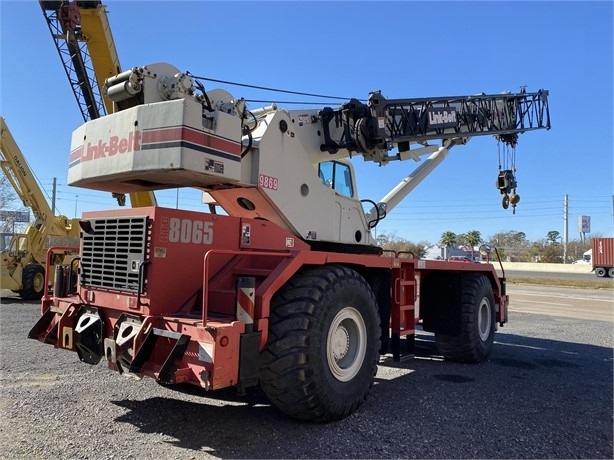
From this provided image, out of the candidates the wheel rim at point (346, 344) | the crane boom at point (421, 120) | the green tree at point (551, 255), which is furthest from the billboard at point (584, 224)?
the wheel rim at point (346, 344)

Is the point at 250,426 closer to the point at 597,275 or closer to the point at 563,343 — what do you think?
the point at 563,343

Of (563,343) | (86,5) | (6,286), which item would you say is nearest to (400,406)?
(563,343)

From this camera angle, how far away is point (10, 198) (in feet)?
121

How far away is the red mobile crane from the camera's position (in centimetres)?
440

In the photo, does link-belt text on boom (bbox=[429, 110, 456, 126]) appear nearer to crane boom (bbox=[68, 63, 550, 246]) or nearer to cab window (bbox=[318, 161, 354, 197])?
crane boom (bbox=[68, 63, 550, 246])

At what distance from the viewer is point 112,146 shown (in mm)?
5199

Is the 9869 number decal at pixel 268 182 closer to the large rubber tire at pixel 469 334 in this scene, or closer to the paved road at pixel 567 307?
the large rubber tire at pixel 469 334

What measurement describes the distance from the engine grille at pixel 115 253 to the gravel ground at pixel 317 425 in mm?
1314

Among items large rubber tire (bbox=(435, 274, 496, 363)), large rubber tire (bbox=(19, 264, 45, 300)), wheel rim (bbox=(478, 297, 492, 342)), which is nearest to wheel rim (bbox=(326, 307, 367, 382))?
large rubber tire (bbox=(435, 274, 496, 363))

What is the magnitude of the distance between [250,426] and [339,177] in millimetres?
3682

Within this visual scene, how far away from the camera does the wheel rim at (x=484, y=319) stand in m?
8.55

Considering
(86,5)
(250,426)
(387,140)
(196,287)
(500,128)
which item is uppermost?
(86,5)

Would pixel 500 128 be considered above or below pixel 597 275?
above

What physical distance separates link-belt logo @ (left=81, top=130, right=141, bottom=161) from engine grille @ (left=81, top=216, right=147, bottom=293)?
68 cm
